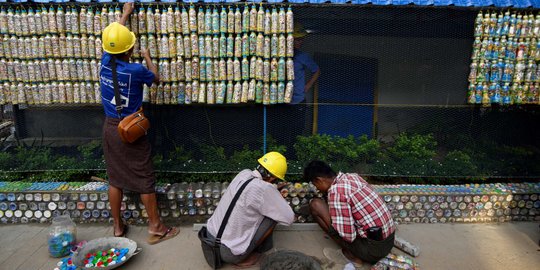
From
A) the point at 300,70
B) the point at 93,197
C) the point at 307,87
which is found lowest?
the point at 93,197

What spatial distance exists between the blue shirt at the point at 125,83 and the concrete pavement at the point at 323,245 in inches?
51.2

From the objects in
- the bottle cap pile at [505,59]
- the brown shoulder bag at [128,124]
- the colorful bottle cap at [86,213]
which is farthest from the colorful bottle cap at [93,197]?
the bottle cap pile at [505,59]

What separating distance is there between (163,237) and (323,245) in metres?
1.56

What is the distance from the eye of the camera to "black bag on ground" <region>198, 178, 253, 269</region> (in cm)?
295

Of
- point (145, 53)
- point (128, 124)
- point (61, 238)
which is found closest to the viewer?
point (128, 124)

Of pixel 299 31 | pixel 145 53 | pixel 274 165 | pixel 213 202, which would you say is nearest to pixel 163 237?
pixel 213 202

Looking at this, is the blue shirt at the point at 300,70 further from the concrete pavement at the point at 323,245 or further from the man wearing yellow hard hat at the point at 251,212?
the concrete pavement at the point at 323,245

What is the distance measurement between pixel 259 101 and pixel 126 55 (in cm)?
138

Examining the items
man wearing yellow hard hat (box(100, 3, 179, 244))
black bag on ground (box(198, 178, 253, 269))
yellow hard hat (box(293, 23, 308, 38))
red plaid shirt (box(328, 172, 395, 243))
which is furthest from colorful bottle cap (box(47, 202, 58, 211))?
yellow hard hat (box(293, 23, 308, 38))

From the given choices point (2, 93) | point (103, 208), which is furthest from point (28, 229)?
point (2, 93)

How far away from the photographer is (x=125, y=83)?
10.7 feet

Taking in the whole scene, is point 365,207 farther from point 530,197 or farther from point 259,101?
point 530,197

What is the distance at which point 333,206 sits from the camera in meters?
3.06

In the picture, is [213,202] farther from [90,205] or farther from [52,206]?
[52,206]
